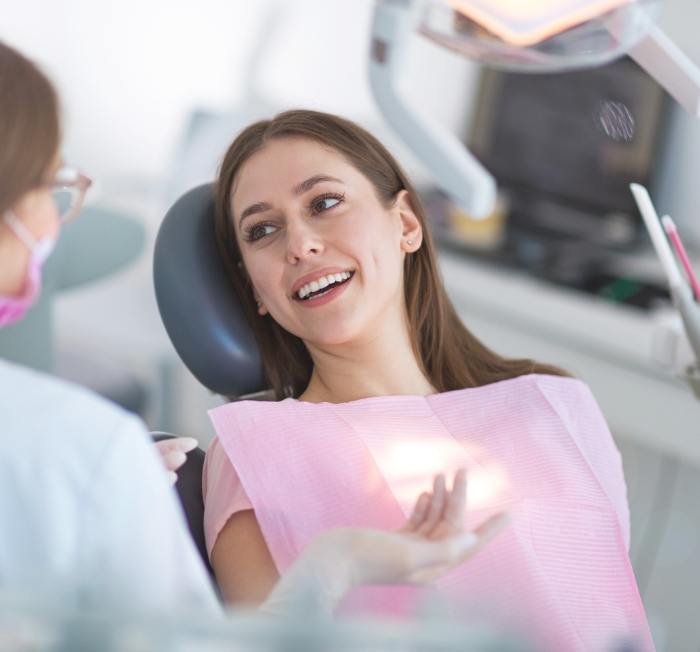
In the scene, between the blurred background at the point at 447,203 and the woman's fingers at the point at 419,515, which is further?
the blurred background at the point at 447,203

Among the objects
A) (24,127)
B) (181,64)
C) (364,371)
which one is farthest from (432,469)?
(181,64)

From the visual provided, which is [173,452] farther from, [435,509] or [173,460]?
[435,509]

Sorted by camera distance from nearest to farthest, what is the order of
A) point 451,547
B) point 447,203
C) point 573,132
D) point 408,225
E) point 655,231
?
point 451,547
point 655,231
point 408,225
point 573,132
point 447,203

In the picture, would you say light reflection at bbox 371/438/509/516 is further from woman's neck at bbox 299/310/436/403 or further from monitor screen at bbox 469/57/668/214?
monitor screen at bbox 469/57/668/214

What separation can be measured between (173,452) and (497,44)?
0.57m

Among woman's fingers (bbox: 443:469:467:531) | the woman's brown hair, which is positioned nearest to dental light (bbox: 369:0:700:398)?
woman's fingers (bbox: 443:469:467:531)

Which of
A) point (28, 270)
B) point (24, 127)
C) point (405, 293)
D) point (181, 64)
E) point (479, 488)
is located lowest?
point (181, 64)

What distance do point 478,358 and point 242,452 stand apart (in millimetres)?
441

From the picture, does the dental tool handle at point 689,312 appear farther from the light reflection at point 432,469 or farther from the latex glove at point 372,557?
the latex glove at point 372,557

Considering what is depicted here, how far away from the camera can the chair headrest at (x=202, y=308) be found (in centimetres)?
141

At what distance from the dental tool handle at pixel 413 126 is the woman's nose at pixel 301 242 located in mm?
166

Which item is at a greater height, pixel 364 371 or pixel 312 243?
pixel 312 243

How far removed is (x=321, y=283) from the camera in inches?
54.9

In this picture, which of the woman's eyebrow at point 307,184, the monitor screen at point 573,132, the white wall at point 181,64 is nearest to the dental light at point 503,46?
the woman's eyebrow at point 307,184
